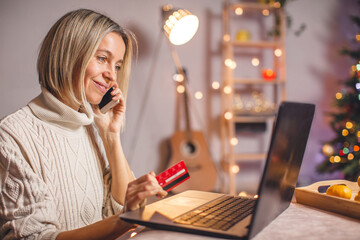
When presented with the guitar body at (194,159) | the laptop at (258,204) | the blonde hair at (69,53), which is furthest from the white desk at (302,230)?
the guitar body at (194,159)

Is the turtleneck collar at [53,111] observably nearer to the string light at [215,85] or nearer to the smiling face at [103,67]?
the smiling face at [103,67]

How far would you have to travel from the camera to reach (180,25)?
246cm

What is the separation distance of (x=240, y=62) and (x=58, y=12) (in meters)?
1.76

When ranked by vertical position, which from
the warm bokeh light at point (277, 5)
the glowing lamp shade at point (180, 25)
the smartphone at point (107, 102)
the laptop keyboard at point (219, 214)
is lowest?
the laptop keyboard at point (219, 214)

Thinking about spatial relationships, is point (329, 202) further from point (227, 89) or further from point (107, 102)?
point (227, 89)

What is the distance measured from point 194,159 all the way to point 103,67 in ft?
5.50

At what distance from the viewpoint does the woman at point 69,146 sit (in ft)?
2.53

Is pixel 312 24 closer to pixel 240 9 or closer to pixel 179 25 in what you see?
pixel 240 9

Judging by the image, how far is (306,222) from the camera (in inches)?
25.4

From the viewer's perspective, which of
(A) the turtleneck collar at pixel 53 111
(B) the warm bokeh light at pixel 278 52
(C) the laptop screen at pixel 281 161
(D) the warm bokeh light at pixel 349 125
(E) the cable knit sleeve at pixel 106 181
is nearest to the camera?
(C) the laptop screen at pixel 281 161

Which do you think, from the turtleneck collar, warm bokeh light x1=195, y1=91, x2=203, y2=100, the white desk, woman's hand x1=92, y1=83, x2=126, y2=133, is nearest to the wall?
warm bokeh light x1=195, y1=91, x2=203, y2=100

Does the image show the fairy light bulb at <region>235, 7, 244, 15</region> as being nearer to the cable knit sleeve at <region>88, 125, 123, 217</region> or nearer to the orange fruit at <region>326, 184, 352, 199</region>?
the cable knit sleeve at <region>88, 125, 123, 217</region>

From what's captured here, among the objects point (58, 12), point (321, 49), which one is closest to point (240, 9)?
point (321, 49)

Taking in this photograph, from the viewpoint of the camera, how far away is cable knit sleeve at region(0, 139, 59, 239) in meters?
0.75
